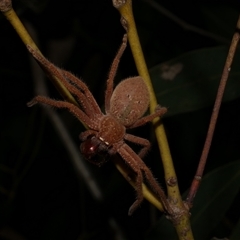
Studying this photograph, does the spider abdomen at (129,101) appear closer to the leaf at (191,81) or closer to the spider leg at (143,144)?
the spider leg at (143,144)

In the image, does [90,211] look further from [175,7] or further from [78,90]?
[78,90]

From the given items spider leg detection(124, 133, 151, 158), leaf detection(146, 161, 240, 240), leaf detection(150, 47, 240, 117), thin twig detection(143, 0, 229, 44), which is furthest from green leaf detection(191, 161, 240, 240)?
thin twig detection(143, 0, 229, 44)

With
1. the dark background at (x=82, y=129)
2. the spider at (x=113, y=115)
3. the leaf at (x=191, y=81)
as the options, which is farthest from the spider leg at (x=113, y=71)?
the dark background at (x=82, y=129)

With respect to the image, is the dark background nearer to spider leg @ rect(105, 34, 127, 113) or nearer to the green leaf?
the green leaf

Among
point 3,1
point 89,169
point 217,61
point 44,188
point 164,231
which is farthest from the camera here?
point 44,188

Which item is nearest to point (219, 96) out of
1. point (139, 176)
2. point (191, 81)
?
point (139, 176)

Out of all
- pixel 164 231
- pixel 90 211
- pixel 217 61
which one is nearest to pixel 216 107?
pixel 164 231
